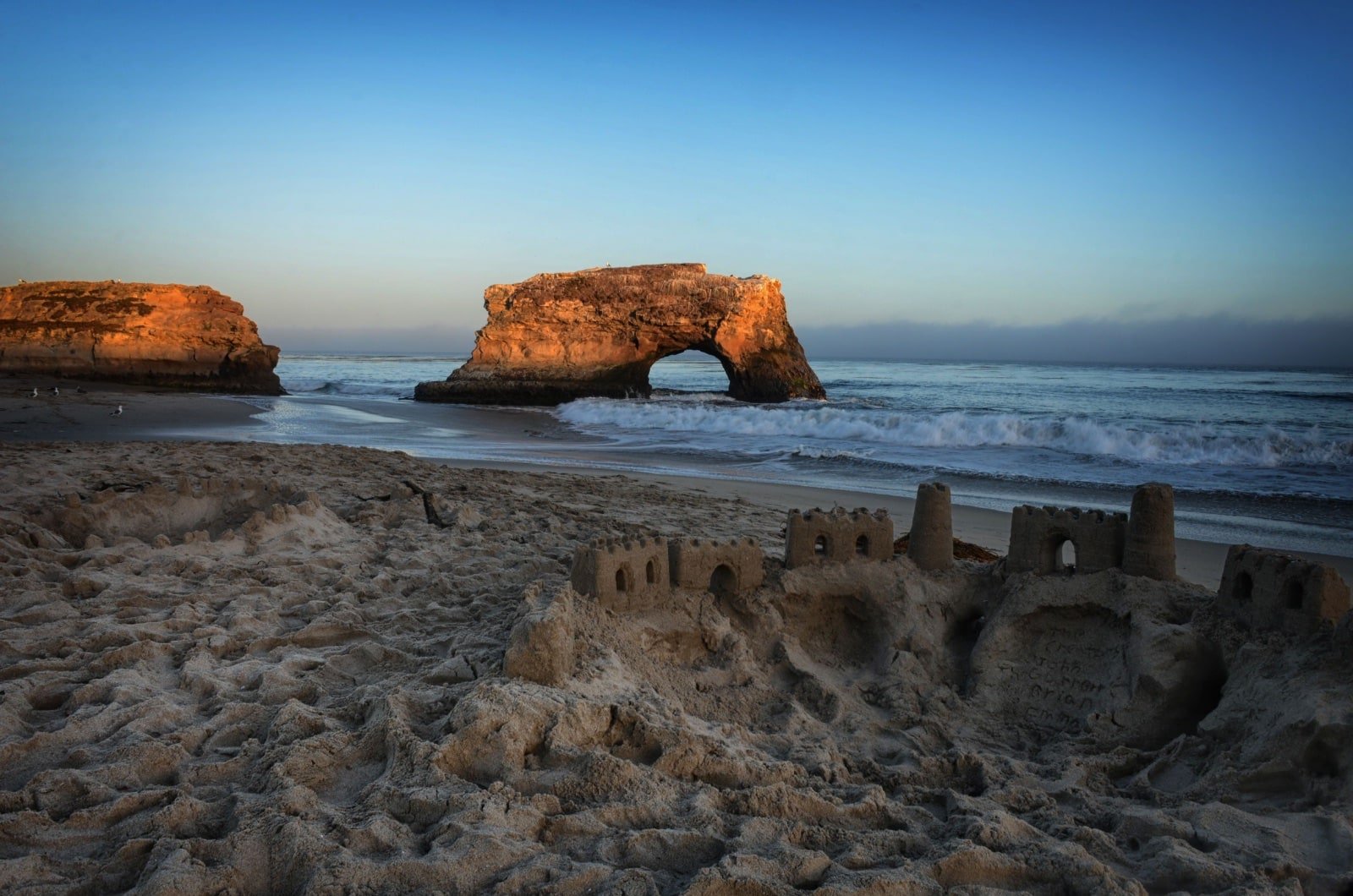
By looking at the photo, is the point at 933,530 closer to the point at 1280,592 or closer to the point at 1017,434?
the point at 1280,592

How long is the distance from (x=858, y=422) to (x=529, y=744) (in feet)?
53.4

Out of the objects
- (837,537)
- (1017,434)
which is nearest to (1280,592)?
(837,537)

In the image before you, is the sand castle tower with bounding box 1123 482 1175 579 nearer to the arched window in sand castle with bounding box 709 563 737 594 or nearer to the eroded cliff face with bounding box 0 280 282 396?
the arched window in sand castle with bounding box 709 563 737 594

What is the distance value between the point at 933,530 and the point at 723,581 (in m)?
1.30

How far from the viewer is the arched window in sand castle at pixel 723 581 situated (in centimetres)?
477

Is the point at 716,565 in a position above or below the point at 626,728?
above

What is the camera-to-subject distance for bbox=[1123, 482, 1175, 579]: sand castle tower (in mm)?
4352

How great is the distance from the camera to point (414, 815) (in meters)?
A: 2.67

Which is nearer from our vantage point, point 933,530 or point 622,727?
point 622,727

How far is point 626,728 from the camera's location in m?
3.31

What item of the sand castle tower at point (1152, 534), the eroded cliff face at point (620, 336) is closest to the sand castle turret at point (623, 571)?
the sand castle tower at point (1152, 534)

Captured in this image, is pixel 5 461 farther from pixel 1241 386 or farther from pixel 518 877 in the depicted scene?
pixel 1241 386

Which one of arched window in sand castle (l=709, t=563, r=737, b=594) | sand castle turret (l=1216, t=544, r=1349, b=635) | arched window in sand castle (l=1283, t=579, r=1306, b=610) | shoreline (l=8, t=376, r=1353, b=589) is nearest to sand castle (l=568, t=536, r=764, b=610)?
arched window in sand castle (l=709, t=563, r=737, b=594)

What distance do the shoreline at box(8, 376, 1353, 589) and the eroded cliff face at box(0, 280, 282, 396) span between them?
1.95 m
